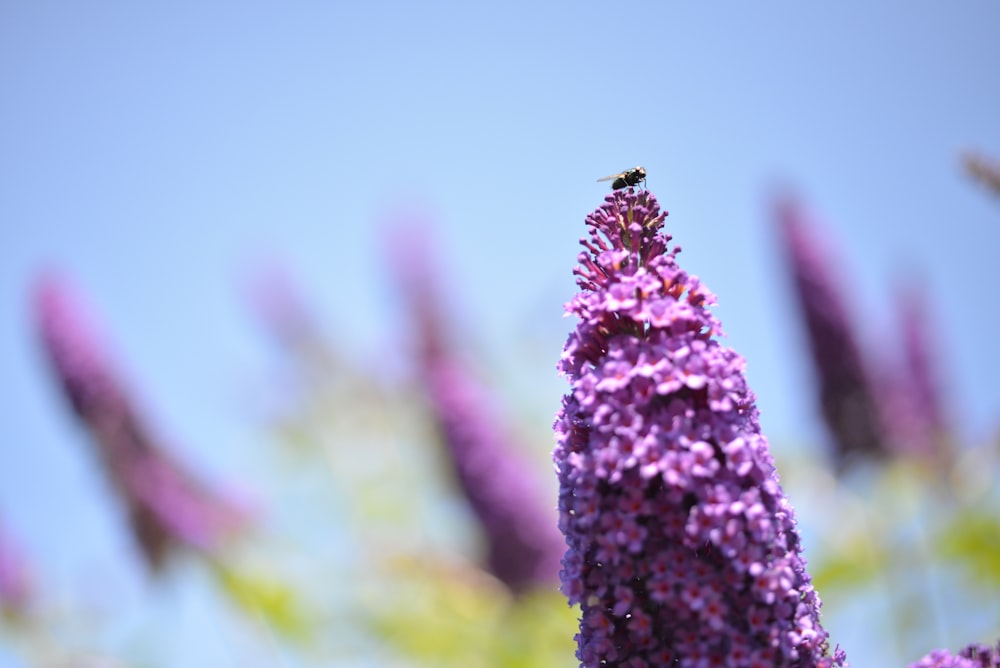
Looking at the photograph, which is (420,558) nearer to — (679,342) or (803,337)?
(803,337)

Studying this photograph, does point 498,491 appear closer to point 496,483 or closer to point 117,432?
point 496,483

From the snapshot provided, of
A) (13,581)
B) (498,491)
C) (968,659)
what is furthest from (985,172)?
(13,581)

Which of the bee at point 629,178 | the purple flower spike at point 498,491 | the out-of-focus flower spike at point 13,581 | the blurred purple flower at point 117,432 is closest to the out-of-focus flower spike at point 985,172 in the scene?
the bee at point 629,178

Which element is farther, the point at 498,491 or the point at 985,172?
the point at 498,491

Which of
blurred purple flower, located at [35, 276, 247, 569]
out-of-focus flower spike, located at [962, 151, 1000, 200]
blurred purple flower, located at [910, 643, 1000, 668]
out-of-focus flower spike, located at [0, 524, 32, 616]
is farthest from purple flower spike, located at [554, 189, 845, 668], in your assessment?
out-of-focus flower spike, located at [0, 524, 32, 616]

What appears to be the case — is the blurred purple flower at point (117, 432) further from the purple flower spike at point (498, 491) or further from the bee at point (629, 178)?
the bee at point (629, 178)

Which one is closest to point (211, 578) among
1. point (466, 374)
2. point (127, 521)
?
point (127, 521)
